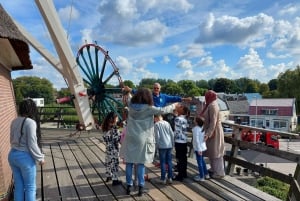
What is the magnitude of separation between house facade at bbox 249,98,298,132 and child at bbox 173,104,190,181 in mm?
52337

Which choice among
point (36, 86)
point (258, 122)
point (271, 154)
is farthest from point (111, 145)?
point (36, 86)

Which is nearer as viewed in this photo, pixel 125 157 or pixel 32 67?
pixel 125 157

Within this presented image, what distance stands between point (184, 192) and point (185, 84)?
92.8 m

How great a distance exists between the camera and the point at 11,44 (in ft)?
16.8

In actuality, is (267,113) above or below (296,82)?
below

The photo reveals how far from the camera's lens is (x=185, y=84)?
9694 centimetres

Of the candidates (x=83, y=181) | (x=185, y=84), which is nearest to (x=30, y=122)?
(x=83, y=181)

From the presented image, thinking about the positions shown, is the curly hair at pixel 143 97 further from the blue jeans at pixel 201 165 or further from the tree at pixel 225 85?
the tree at pixel 225 85

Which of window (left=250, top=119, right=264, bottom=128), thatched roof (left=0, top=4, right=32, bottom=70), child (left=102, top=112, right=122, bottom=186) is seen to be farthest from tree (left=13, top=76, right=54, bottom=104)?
child (left=102, top=112, right=122, bottom=186)

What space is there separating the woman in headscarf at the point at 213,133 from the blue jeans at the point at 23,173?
2.80 meters

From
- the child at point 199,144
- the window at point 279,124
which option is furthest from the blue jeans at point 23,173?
the window at point 279,124

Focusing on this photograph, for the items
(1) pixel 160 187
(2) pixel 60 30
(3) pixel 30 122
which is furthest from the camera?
(2) pixel 60 30

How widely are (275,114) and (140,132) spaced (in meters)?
56.0

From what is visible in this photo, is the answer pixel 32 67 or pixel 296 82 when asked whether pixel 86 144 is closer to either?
pixel 32 67
